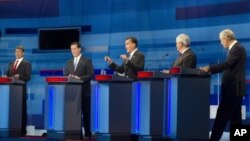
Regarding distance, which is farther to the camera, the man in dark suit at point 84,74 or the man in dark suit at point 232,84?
the man in dark suit at point 84,74

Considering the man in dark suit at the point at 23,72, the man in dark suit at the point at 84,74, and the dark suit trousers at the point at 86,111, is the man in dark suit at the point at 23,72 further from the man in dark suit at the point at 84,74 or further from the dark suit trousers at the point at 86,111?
the dark suit trousers at the point at 86,111

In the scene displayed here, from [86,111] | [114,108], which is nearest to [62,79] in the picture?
[86,111]

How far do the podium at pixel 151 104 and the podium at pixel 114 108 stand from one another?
37 centimetres

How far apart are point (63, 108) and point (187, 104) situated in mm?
2068

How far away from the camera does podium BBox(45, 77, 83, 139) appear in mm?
7926

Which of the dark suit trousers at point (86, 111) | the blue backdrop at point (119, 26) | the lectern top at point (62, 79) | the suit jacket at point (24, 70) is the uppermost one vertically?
the blue backdrop at point (119, 26)

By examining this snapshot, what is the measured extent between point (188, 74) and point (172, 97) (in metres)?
0.32

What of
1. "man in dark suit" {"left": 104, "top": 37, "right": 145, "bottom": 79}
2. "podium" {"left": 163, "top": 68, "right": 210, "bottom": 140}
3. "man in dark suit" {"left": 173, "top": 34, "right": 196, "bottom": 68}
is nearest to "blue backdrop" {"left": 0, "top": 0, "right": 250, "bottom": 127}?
"man in dark suit" {"left": 104, "top": 37, "right": 145, "bottom": 79}

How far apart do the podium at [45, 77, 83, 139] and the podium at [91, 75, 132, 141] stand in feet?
2.24

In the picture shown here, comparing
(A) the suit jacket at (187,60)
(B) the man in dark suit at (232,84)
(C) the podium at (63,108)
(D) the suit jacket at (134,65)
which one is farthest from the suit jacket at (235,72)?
(C) the podium at (63,108)

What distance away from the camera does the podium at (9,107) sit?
8.64 metres

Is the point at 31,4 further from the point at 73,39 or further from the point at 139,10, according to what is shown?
the point at 139,10

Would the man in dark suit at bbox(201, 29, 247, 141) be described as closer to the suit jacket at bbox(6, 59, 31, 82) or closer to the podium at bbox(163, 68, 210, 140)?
the podium at bbox(163, 68, 210, 140)

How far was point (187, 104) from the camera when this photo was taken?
Result: 658 cm
